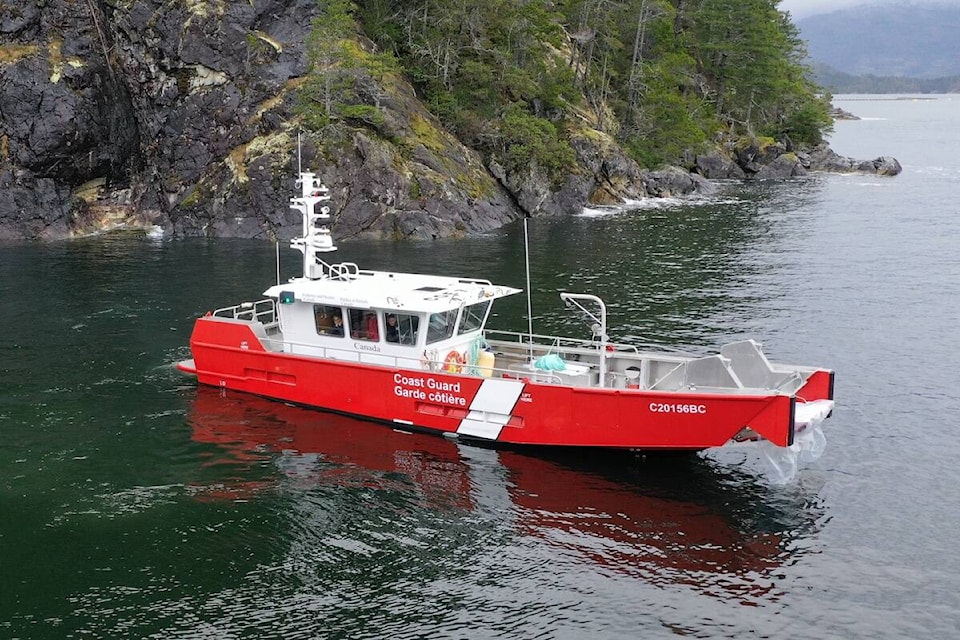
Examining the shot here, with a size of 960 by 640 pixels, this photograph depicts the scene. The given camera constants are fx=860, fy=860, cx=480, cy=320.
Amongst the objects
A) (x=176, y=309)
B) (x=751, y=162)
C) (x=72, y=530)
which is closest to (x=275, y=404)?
(x=72, y=530)

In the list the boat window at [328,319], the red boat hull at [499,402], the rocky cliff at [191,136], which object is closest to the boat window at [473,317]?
the red boat hull at [499,402]

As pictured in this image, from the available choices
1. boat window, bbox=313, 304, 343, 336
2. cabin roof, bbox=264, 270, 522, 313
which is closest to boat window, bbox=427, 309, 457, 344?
cabin roof, bbox=264, 270, 522, 313

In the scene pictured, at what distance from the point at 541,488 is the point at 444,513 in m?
2.87

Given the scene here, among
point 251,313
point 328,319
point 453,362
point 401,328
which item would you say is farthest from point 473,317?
point 251,313

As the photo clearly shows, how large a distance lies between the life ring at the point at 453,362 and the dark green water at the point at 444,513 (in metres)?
2.16

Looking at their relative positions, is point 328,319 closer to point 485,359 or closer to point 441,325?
point 441,325

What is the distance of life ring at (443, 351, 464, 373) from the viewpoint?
83.4 feet

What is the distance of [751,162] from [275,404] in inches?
3508

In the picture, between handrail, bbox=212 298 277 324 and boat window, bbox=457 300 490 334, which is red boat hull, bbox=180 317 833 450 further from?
boat window, bbox=457 300 490 334

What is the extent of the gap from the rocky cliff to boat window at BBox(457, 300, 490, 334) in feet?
115

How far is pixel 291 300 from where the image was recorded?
2756 centimetres

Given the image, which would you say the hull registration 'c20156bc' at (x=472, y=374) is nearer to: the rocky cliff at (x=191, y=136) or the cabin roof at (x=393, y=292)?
the cabin roof at (x=393, y=292)

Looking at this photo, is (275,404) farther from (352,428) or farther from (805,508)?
(805,508)

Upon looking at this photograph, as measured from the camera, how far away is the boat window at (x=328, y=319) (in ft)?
89.6
